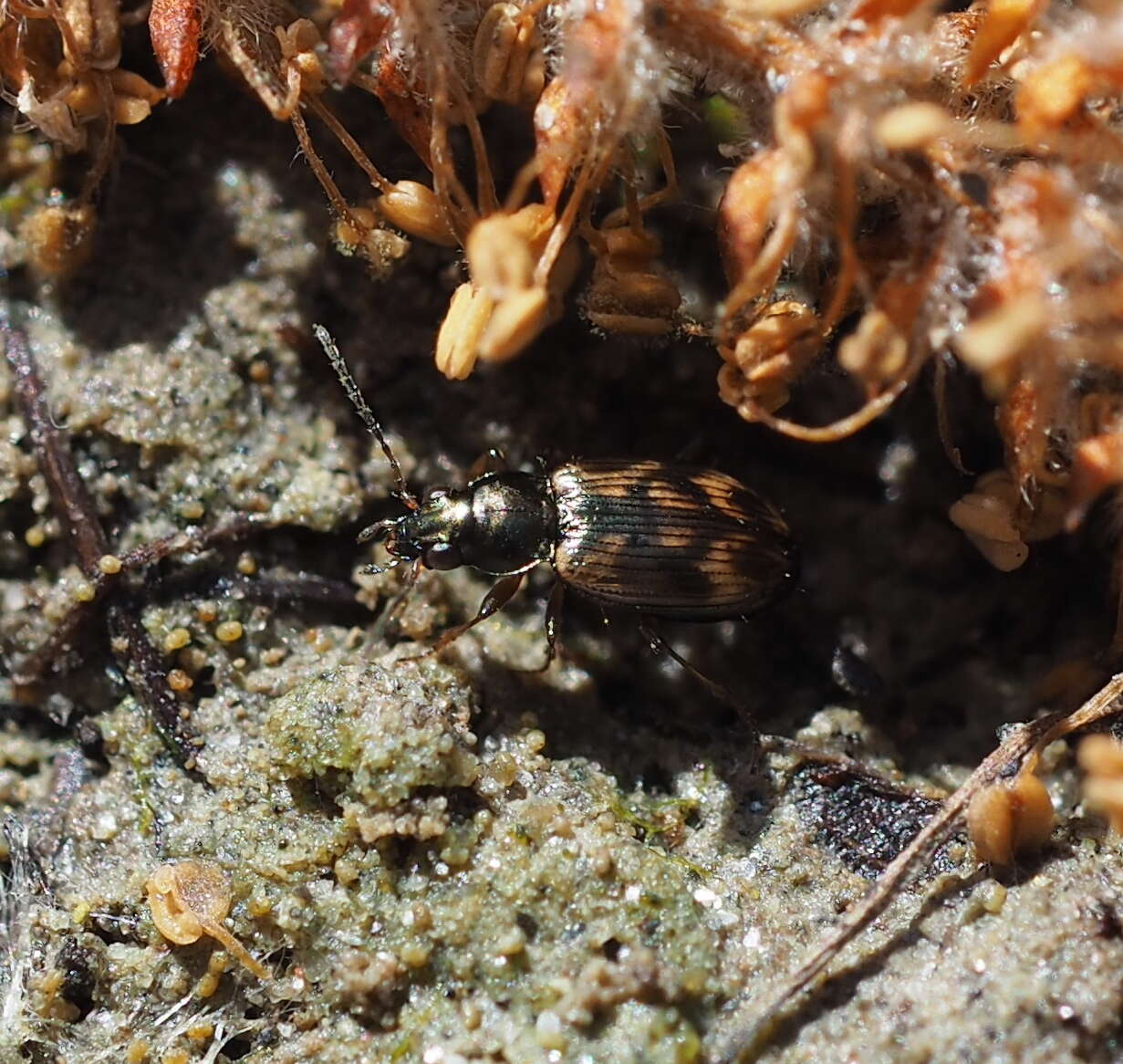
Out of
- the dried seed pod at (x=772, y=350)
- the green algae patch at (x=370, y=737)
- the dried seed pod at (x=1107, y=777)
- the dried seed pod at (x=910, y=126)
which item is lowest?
the green algae patch at (x=370, y=737)

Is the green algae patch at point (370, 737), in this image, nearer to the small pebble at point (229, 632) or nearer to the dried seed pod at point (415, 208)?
the small pebble at point (229, 632)

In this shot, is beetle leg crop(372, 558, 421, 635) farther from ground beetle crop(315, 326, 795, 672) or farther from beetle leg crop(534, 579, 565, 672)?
beetle leg crop(534, 579, 565, 672)

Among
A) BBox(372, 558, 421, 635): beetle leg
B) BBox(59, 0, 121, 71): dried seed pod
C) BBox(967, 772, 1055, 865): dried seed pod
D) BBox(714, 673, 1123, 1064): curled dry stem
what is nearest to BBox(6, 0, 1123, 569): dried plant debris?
BBox(59, 0, 121, 71): dried seed pod

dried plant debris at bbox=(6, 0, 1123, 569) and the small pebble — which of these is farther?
the small pebble

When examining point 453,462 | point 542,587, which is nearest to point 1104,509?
point 542,587

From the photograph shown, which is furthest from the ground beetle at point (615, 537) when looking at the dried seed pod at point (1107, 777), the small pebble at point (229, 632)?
the dried seed pod at point (1107, 777)

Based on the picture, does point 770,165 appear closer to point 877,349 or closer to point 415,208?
point 877,349

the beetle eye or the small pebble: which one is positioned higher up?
the beetle eye

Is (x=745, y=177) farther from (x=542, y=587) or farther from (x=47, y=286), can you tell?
(x=47, y=286)
